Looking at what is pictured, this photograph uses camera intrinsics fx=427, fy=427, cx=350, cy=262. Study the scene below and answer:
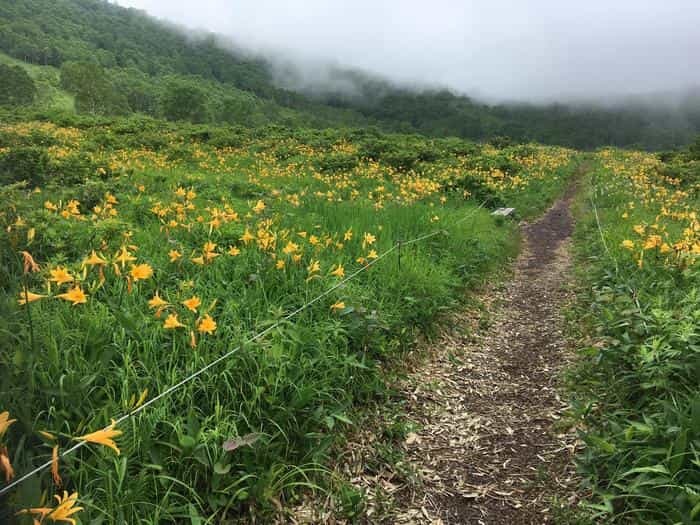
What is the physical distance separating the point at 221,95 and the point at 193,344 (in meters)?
101

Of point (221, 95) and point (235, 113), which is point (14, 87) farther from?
point (221, 95)

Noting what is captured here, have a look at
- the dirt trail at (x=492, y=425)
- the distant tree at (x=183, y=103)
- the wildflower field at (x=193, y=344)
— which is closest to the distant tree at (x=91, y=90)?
the distant tree at (x=183, y=103)

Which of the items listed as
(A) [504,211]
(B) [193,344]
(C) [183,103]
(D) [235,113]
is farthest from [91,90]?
(B) [193,344]

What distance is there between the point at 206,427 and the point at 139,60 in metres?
143

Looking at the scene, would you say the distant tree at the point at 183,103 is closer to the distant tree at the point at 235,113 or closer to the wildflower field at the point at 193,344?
the distant tree at the point at 235,113

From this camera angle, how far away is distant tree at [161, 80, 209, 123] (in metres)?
53.6

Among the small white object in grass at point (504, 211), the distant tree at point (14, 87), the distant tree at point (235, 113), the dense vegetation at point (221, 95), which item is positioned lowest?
the distant tree at point (14, 87)

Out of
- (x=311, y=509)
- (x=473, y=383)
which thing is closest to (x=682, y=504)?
(x=311, y=509)

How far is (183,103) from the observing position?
2120 inches

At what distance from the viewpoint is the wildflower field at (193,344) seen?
1965 mm

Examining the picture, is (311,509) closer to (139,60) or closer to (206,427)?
(206,427)

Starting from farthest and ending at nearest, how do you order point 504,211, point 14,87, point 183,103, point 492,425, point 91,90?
1. point 91,90
2. point 183,103
3. point 14,87
4. point 504,211
5. point 492,425

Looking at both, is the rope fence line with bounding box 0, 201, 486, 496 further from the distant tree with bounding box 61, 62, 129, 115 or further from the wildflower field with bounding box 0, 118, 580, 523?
the distant tree with bounding box 61, 62, 129, 115

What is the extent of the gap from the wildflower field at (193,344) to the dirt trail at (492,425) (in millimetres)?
457
